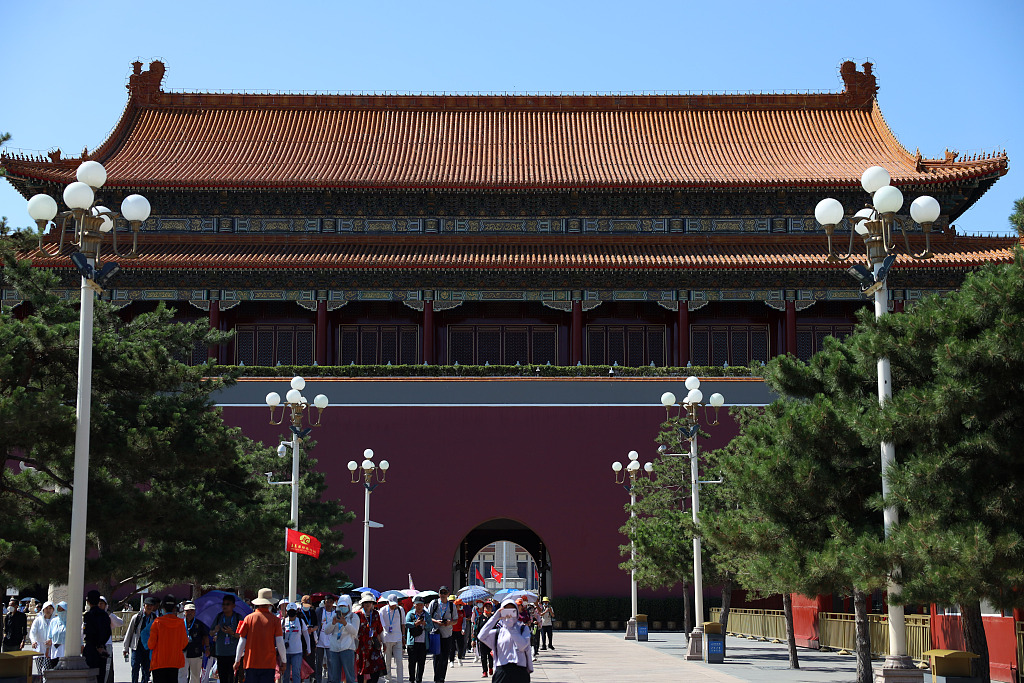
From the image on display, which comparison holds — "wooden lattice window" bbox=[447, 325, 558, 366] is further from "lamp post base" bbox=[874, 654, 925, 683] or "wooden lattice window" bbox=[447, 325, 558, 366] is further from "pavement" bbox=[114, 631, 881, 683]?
"lamp post base" bbox=[874, 654, 925, 683]

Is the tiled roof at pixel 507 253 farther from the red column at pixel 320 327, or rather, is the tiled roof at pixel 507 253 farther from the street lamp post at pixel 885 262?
the street lamp post at pixel 885 262

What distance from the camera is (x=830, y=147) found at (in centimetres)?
3628

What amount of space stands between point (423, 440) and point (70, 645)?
1982 cm

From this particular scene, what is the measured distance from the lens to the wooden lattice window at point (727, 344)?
3447 centimetres

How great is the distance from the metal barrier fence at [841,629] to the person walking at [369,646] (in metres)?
6.45

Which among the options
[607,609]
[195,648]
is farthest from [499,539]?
[195,648]

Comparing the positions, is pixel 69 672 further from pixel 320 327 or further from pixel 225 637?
pixel 320 327

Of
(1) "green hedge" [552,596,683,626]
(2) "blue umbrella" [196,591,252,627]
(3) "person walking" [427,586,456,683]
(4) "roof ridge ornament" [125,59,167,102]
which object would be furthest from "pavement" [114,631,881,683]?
(4) "roof ridge ornament" [125,59,167,102]

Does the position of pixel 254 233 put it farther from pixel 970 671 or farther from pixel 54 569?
pixel 970 671

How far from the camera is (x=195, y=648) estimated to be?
13.9 metres

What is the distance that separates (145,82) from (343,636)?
27787 millimetres

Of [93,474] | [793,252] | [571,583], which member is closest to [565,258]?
[793,252]

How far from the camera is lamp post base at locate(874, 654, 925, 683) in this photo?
39.4ft

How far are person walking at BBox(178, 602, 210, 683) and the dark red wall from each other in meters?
16.8
